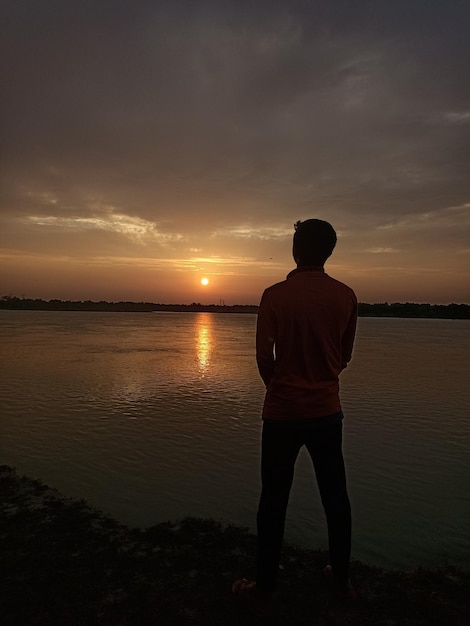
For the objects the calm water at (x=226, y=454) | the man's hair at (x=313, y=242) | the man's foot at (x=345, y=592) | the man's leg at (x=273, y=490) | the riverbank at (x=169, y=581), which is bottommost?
the calm water at (x=226, y=454)

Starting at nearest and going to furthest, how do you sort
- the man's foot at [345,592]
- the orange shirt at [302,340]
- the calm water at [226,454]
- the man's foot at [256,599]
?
the orange shirt at [302,340] → the man's foot at [256,599] → the man's foot at [345,592] → the calm water at [226,454]

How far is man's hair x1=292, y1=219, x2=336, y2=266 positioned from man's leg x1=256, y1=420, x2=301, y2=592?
1481 mm

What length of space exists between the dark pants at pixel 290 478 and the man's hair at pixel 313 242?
1.41 m

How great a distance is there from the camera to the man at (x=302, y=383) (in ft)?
12.2

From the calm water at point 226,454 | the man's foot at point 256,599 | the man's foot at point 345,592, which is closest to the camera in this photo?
the man's foot at point 256,599

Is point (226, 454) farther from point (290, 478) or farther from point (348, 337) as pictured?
point (348, 337)

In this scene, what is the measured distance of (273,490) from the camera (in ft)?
12.6

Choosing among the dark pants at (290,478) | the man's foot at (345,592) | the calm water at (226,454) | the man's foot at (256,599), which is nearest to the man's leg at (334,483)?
the dark pants at (290,478)

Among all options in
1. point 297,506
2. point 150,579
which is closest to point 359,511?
point 297,506

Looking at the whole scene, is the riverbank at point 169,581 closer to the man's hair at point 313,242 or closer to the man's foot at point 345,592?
the man's foot at point 345,592

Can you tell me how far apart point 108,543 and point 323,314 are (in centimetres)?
391

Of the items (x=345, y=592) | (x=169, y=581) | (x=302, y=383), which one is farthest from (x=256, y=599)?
(x=302, y=383)

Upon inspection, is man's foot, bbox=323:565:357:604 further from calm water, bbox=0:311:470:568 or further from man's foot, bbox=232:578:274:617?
calm water, bbox=0:311:470:568

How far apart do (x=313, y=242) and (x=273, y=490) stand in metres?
2.23
